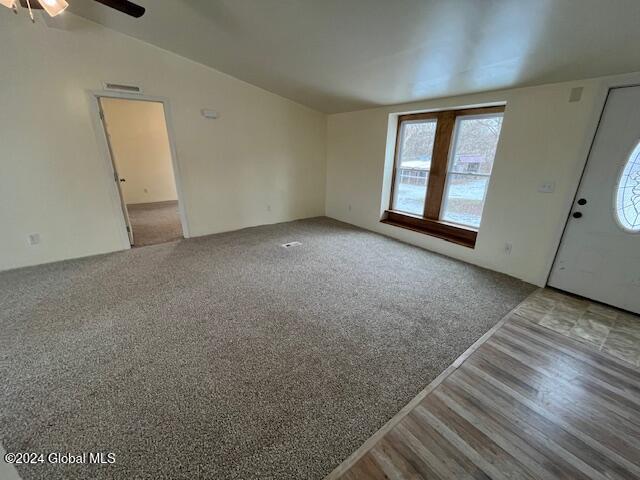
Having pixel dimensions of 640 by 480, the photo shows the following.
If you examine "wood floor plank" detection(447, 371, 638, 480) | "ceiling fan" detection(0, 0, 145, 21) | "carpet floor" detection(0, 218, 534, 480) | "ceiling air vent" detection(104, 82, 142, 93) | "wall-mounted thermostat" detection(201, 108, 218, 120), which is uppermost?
"ceiling fan" detection(0, 0, 145, 21)

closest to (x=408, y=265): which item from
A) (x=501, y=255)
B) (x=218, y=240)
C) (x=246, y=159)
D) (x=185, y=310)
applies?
(x=501, y=255)

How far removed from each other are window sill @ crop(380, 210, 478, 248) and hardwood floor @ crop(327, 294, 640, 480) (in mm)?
1952

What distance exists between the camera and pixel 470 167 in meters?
3.62

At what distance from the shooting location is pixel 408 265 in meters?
3.50

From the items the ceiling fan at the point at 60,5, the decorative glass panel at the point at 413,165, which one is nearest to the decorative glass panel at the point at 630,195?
the decorative glass panel at the point at 413,165

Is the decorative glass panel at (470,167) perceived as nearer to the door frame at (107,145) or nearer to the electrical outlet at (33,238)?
the door frame at (107,145)

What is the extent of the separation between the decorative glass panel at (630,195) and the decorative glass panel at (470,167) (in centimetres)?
115

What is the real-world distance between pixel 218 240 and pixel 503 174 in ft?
13.6

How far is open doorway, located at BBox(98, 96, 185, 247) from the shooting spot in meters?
6.01

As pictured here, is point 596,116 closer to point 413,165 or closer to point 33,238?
point 413,165

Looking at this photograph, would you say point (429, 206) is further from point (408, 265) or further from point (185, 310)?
point (185, 310)

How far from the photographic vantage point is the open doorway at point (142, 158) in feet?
19.7

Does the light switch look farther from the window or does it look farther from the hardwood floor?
the hardwood floor

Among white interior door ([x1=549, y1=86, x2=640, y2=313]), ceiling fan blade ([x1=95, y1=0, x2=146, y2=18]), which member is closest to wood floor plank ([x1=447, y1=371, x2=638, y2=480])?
white interior door ([x1=549, y1=86, x2=640, y2=313])
